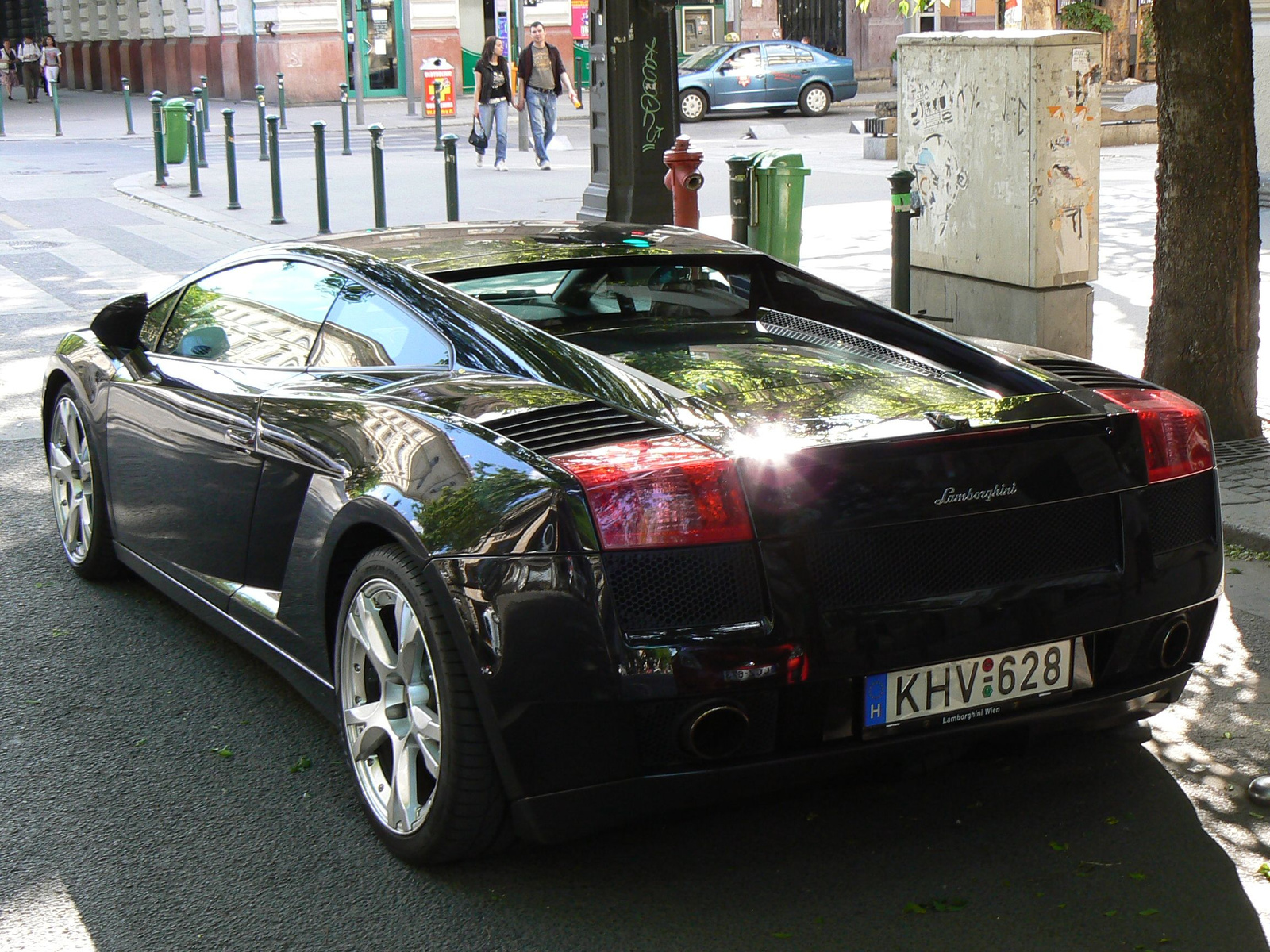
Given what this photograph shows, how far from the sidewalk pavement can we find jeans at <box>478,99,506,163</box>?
0.38m

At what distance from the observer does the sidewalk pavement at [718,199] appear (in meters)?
9.16

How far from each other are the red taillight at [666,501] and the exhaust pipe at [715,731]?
0.32 meters

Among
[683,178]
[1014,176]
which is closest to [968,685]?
[1014,176]

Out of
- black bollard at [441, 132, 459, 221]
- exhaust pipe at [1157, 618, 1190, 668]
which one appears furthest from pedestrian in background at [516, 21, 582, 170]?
exhaust pipe at [1157, 618, 1190, 668]

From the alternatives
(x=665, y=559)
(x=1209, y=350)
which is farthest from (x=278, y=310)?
(x=1209, y=350)

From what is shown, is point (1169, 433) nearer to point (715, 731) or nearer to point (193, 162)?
point (715, 731)

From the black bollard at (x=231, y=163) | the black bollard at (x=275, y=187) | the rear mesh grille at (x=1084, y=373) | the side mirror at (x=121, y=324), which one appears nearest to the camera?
the rear mesh grille at (x=1084, y=373)

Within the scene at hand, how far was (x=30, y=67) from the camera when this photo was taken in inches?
1753

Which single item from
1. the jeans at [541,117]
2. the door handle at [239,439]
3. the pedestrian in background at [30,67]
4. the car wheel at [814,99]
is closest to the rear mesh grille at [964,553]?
the door handle at [239,439]

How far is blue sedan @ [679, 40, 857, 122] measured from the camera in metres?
32.5

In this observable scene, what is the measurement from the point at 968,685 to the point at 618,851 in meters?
0.83

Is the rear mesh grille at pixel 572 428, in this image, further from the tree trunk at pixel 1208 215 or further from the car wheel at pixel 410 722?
the tree trunk at pixel 1208 215

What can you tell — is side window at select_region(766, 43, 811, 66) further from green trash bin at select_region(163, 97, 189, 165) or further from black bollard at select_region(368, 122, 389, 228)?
black bollard at select_region(368, 122, 389, 228)

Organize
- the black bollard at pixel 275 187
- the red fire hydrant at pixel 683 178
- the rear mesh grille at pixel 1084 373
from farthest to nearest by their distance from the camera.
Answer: the black bollard at pixel 275 187
the red fire hydrant at pixel 683 178
the rear mesh grille at pixel 1084 373
